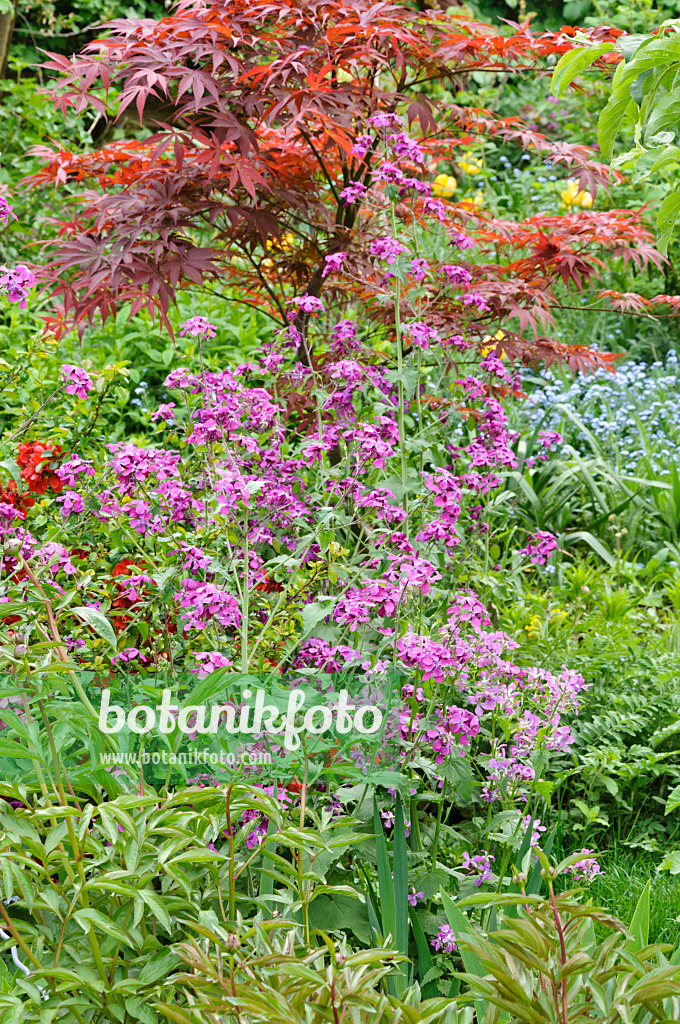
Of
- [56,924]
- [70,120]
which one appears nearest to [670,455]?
[56,924]

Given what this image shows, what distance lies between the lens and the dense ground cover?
1.19m

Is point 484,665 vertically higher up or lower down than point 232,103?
lower down

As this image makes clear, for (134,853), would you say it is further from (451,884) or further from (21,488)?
(21,488)

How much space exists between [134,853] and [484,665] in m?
1.03

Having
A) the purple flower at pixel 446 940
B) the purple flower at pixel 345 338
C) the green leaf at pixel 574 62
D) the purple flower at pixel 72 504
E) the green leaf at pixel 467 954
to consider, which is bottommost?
the purple flower at pixel 446 940

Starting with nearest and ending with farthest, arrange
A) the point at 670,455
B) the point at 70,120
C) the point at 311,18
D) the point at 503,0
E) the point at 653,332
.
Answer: the point at 311,18, the point at 670,455, the point at 653,332, the point at 70,120, the point at 503,0

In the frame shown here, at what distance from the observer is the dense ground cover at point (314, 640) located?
1191 mm

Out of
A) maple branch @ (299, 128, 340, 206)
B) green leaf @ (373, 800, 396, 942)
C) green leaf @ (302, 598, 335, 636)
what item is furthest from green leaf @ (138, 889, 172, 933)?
maple branch @ (299, 128, 340, 206)

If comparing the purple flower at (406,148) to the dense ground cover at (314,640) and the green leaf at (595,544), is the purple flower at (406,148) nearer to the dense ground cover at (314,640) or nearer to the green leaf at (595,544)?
the dense ground cover at (314,640)

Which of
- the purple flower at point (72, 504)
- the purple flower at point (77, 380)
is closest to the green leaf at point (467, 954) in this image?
the purple flower at point (72, 504)

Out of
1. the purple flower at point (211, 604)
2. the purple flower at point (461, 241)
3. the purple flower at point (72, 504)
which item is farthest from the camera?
the purple flower at point (461, 241)

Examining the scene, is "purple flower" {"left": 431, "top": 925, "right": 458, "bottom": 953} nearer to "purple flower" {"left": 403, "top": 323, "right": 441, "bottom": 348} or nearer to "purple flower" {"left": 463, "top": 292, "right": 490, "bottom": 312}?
"purple flower" {"left": 403, "top": 323, "right": 441, "bottom": 348}

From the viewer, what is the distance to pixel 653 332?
242 inches

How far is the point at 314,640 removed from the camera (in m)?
2.06
